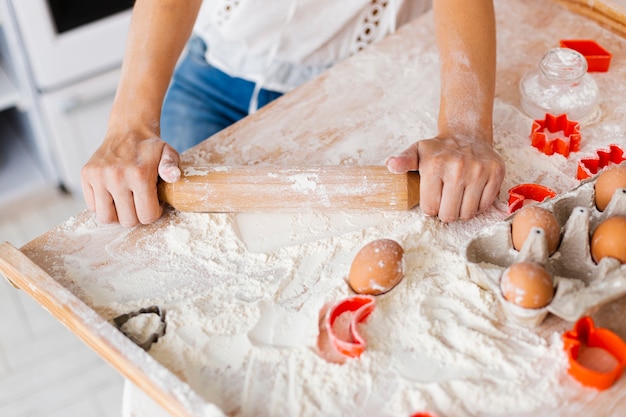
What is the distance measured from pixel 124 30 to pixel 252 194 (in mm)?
1153

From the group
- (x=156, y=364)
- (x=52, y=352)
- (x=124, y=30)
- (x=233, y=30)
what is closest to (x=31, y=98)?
(x=124, y=30)

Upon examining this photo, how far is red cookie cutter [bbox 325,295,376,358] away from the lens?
802mm

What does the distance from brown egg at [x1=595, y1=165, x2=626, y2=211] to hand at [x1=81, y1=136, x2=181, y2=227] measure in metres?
0.55

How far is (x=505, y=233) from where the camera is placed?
0.88m

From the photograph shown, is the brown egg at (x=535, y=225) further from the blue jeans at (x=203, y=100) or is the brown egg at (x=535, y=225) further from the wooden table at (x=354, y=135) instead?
the blue jeans at (x=203, y=100)

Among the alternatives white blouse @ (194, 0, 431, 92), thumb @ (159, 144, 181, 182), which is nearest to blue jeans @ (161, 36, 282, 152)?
white blouse @ (194, 0, 431, 92)

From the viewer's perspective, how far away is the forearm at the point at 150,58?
3.54ft

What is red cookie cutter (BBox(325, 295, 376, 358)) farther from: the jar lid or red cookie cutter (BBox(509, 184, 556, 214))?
the jar lid

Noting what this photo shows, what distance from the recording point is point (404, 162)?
0.96 metres

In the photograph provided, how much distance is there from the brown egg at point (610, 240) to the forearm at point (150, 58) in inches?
24.6

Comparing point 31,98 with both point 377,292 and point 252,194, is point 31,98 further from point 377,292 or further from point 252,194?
point 377,292

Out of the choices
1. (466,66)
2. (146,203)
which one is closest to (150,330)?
(146,203)

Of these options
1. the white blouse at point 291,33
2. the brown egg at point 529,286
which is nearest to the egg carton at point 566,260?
the brown egg at point 529,286

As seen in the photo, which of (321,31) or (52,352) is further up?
(321,31)
